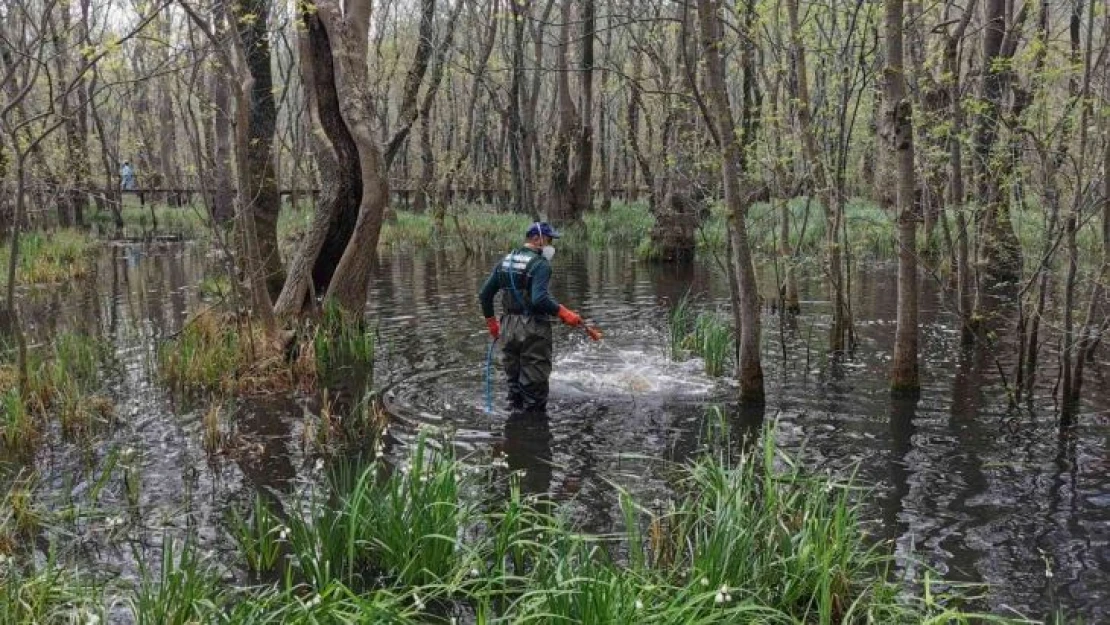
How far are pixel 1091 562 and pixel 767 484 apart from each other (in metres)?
1.88

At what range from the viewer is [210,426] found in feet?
22.3

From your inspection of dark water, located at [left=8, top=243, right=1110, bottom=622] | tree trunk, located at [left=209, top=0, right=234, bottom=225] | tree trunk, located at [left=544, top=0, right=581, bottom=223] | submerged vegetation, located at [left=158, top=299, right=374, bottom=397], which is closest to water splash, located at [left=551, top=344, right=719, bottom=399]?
dark water, located at [left=8, top=243, right=1110, bottom=622]

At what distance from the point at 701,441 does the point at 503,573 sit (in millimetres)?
3387

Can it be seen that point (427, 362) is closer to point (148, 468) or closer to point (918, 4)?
point (148, 468)

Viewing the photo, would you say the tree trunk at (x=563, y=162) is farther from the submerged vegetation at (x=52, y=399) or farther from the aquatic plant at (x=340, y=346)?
the submerged vegetation at (x=52, y=399)

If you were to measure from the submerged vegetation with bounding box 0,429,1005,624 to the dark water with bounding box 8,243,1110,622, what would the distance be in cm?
53

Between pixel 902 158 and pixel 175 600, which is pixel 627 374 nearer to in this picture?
pixel 902 158

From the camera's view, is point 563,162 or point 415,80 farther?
point 563,162

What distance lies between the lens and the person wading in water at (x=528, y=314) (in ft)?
25.5

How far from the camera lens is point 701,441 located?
7176 mm

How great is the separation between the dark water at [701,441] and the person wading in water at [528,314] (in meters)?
0.36

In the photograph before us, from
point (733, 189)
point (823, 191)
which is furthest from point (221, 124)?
point (733, 189)

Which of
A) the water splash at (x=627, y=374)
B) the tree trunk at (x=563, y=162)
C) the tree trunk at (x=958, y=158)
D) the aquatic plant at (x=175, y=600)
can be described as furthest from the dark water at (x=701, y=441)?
the tree trunk at (x=563, y=162)

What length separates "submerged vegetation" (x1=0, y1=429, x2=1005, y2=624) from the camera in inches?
142
